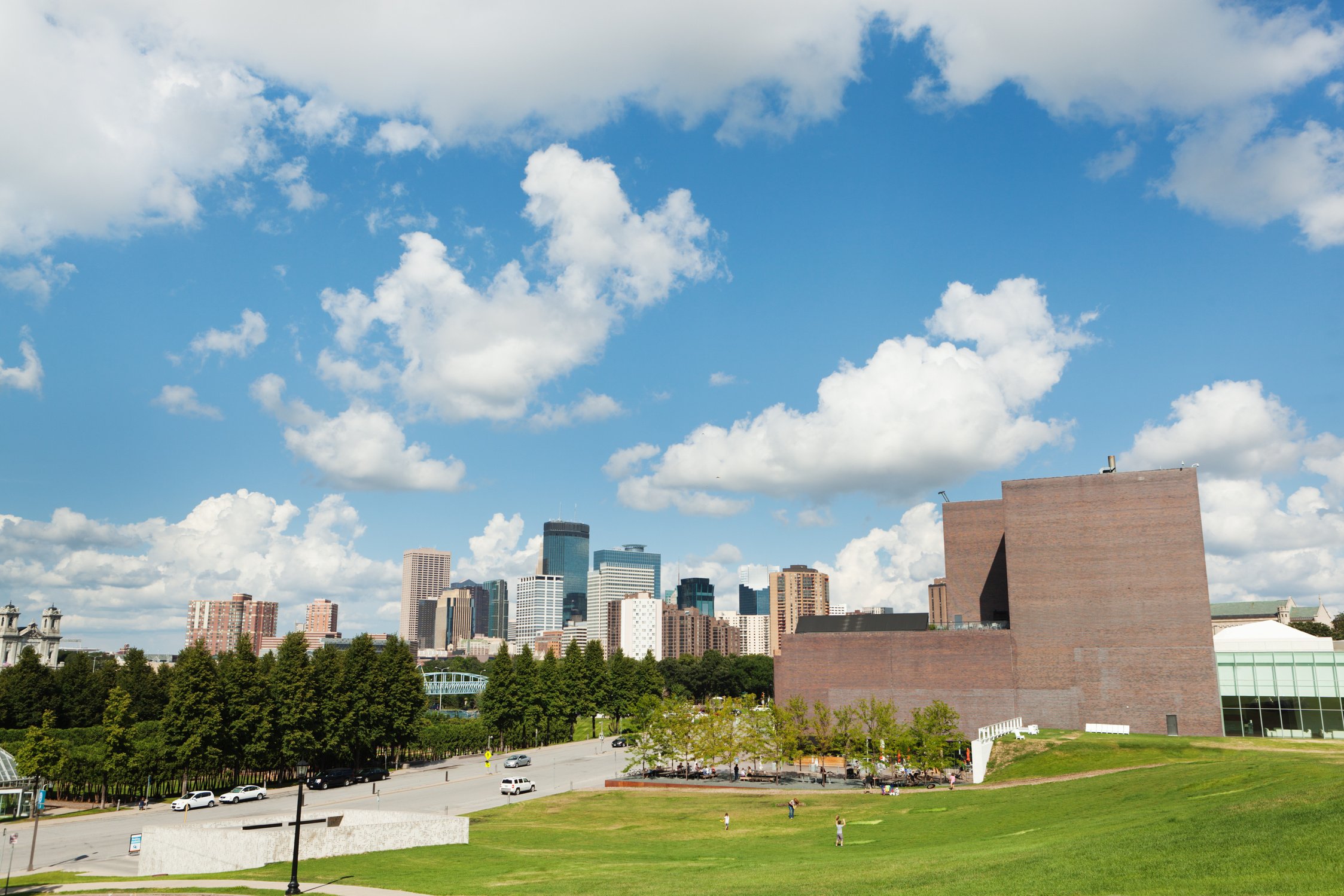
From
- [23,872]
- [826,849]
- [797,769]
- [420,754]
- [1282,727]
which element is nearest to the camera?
[826,849]

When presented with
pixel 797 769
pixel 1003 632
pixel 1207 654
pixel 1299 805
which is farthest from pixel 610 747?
pixel 1299 805

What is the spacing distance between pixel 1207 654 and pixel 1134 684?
632 cm

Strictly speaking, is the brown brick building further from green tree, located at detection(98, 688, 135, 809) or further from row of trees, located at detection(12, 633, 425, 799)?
green tree, located at detection(98, 688, 135, 809)

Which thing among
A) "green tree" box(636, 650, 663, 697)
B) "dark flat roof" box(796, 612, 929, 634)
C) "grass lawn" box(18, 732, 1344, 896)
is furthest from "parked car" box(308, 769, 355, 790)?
"green tree" box(636, 650, 663, 697)

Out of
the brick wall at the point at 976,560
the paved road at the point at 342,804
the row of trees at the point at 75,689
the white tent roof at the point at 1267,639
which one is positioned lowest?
the paved road at the point at 342,804

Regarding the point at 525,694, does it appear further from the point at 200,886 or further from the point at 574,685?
the point at 200,886

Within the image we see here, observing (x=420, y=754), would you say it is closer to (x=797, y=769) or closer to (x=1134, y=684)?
(x=797, y=769)

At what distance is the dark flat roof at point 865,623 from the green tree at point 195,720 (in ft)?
190

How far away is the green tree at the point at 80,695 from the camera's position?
316 feet

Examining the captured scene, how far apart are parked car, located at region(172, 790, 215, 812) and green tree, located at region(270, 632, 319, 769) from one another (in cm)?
917

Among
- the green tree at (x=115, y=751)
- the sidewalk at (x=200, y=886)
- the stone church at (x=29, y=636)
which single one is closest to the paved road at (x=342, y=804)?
the green tree at (x=115, y=751)

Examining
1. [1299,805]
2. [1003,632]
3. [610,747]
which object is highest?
[1003,632]

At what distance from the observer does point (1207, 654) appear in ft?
249

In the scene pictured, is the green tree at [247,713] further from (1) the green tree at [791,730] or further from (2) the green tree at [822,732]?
(2) the green tree at [822,732]
